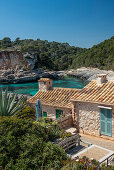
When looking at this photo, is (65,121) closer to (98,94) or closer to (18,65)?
(98,94)

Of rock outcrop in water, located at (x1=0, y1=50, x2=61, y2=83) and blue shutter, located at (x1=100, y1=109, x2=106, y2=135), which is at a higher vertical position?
rock outcrop in water, located at (x1=0, y1=50, x2=61, y2=83)

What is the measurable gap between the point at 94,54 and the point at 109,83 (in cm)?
7917

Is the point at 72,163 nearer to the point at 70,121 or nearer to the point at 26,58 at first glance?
the point at 70,121

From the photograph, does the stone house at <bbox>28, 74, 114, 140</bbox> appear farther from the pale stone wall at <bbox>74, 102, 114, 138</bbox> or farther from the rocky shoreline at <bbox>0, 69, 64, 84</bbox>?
the rocky shoreline at <bbox>0, 69, 64, 84</bbox>

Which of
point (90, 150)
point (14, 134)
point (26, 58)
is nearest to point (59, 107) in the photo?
point (90, 150)

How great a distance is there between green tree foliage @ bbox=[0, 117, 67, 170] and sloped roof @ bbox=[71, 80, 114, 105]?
4587 millimetres

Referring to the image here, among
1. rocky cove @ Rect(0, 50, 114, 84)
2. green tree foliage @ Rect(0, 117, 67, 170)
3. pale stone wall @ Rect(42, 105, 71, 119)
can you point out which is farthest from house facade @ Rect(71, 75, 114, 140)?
rocky cove @ Rect(0, 50, 114, 84)

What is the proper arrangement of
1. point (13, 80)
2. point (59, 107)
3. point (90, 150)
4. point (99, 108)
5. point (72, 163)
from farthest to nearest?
1. point (13, 80)
2. point (59, 107)
3. point (99, 108)
4. point (90, 150)
5. point (72, 163)

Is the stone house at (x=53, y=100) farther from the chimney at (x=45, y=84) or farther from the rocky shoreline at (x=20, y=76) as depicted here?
the rocky shoreline at (x=20, y=76)

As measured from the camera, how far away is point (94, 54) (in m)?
87.6

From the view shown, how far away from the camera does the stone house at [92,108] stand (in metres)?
9.25

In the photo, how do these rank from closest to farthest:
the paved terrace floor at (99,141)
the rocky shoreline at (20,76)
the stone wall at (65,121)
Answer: the paved terrace floor at (99,141)
the stone wall at (65,121)
the rocky shoreline at (20,76)

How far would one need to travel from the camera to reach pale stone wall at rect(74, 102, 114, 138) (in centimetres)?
962

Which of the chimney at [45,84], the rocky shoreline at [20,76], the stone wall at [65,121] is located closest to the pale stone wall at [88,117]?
the stone wall at [65,121]
